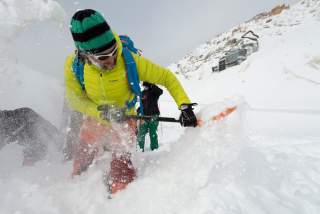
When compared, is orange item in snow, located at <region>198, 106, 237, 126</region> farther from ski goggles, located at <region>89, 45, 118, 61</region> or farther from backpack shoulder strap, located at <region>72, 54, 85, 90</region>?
backpack shoulder strap, located at <region>72, 54, 85, 90</region>

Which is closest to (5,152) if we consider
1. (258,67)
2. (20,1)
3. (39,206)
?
(39,206)

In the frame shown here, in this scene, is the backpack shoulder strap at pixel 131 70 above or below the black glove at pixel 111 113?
above

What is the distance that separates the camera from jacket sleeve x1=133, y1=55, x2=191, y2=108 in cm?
311

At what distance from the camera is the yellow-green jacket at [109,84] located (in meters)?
3.03

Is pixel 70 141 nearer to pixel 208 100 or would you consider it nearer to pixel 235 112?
pixel 235 112

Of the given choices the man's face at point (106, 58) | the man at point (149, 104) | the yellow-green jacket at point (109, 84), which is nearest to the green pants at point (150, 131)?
the man at point (149, 104)

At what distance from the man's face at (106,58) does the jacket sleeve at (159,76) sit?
34 centimetres

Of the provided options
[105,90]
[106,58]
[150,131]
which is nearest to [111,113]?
[105,90]

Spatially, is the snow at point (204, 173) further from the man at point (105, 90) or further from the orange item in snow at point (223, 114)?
the man at point (105, 90)

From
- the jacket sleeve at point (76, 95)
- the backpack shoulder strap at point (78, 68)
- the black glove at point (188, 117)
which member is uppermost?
the backpack shoulder strap at point (78, 68)

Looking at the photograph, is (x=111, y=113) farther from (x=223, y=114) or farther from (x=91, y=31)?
(x=223, y=114)

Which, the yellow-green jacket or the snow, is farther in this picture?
the yellow-green jacket

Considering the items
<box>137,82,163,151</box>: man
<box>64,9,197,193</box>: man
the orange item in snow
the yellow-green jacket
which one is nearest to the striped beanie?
<box>64,9,197,193</box>: man

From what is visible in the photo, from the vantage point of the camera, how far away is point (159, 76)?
321 cm
